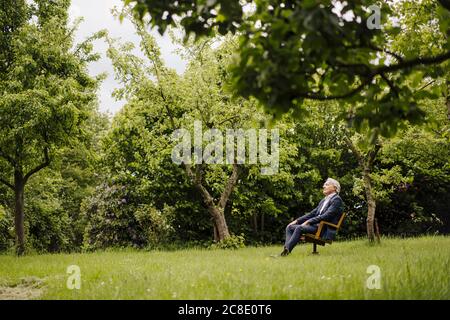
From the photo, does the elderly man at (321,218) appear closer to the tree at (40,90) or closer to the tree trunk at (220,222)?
the tree trunk at (220,222)

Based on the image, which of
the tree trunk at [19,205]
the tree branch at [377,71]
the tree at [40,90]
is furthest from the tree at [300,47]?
the tree trunk at [19,205]

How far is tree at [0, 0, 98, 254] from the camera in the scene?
13.5 meters

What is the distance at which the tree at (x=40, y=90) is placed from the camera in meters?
13.5

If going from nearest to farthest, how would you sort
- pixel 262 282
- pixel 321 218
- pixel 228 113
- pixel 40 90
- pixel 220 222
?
pixel 262 282 → pixel 321 218 → pixel 40 90 → pixel 228 113 → pixel 220 222

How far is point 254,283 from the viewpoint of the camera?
628 cm

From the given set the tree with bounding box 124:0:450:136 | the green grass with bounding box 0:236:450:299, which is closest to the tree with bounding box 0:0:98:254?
the green grass with bounding box 0:236:450:299

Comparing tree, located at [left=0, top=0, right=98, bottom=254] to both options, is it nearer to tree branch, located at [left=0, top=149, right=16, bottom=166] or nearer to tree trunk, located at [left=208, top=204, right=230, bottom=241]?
tree branch, located at [left=0, top=149, right=16, bottom=166]

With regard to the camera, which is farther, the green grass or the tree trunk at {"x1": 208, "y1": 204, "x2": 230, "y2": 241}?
the tree trunk at {"x1": 208, "y1": 204, "x2": 230, "y2": 241}

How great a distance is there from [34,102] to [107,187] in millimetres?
10979

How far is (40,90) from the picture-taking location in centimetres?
1342

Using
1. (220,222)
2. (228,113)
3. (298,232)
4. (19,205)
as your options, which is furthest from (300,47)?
(19,205)

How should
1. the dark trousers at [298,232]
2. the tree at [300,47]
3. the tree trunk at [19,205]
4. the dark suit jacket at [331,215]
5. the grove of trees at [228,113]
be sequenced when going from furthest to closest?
the tree trunk at [19,205] < the dark suit jacket at [331,215] < the dark trousers at [298,232] < the grove of trees at [228,113] < the tree at [300,47]

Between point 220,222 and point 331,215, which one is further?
point 220,222

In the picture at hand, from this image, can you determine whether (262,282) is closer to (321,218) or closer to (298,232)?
(298,232)
